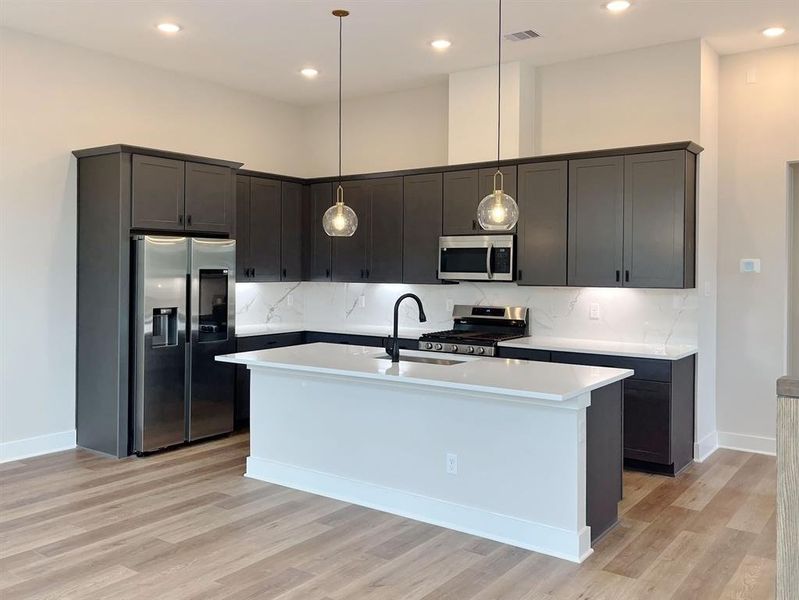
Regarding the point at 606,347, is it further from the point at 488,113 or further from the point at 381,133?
the point at 381,133

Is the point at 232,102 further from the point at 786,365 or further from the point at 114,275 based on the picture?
the point at 786,365

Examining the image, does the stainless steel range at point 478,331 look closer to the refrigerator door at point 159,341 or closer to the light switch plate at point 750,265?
the light switch plate at point 750,265

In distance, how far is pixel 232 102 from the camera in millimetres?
6738

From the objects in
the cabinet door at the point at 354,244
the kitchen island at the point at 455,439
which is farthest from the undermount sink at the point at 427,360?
the cabinet door at the point at 354,244

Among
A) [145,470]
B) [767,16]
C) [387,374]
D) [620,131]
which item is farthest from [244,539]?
[767,16]

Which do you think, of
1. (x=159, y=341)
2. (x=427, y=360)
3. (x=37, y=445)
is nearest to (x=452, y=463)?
(x=427, y=360)

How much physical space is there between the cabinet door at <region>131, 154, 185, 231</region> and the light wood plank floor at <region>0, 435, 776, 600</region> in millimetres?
1880

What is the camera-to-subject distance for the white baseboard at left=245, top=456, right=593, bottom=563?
136 inches

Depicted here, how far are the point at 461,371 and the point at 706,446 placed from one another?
2.67m

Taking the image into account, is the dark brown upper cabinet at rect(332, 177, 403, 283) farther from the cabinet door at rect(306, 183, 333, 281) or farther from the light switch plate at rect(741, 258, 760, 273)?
the light switch plate at rect(741, 258, 760, 273)

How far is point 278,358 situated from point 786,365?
3833 millimetres

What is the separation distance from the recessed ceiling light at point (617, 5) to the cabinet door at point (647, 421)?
248 cm

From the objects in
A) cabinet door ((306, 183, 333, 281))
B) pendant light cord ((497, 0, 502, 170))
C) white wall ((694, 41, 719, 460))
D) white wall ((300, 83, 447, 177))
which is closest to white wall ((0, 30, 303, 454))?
cabinet door ((306, 183, 333, 281))

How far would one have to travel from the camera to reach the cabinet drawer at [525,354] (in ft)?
17.2
